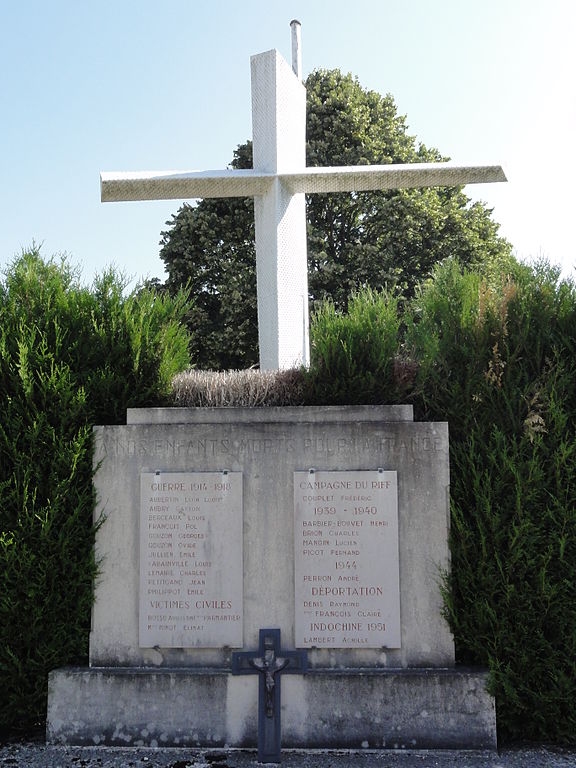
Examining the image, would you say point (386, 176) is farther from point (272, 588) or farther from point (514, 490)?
point (272, 588)

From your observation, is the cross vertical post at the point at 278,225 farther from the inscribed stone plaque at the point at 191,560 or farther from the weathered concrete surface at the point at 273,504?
the inscribed stone plaque at the point at 191,560

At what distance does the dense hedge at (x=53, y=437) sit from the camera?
5.29 meters

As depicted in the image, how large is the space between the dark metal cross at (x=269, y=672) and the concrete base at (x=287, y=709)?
0.19 metres

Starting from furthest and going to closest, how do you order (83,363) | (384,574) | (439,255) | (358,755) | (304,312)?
(439,255) < (304,312) < (83,363) < (384,574) < (358,755)

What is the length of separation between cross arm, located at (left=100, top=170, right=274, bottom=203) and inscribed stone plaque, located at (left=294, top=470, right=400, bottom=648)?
14.5ft

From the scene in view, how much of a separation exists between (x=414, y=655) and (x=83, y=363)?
353 centimetres

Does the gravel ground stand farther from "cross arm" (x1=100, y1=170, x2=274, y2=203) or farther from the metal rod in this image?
the metal rod

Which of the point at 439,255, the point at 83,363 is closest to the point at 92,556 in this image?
the point at 83,363

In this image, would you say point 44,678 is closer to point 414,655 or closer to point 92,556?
point 92,556

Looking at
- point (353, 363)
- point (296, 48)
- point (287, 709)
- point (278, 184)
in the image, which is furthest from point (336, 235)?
point (287, 709)

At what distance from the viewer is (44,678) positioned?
5.32 m

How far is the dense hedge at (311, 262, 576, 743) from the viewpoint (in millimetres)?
5090

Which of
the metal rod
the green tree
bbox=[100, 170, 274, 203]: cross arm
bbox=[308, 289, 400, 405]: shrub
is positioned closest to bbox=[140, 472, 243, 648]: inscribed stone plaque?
bbox=[308, 289, 400, 405]: shrub

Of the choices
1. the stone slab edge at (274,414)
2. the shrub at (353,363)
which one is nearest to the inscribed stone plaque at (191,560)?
the stone slab edge at (274,414)
